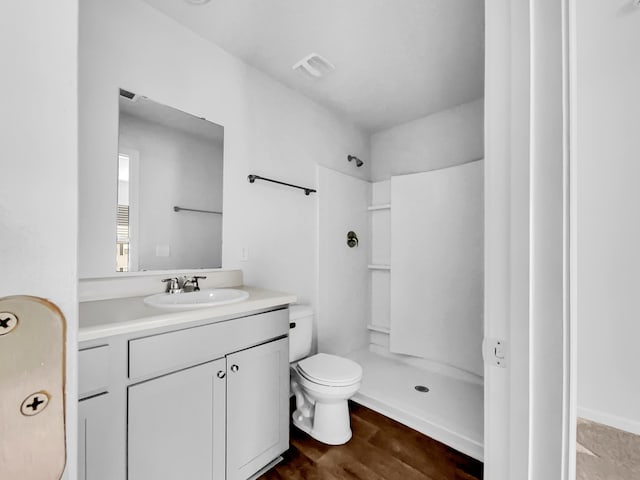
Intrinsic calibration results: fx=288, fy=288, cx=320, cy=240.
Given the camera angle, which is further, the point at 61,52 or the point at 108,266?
the point at 108,266

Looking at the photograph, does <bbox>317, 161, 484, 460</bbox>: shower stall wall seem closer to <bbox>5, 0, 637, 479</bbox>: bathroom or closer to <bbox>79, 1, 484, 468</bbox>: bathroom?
<bbox>79, 1, 484, 468</bbox>: bathroom

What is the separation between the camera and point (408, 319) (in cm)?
272

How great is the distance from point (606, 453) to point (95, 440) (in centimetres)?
248

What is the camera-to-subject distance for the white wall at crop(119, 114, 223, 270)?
5.04 ft

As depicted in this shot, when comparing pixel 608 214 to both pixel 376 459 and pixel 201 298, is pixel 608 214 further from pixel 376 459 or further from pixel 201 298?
pixel 201 298

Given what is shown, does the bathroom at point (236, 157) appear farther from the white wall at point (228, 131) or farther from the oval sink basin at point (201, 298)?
the oval sink basin at point (201, 298)

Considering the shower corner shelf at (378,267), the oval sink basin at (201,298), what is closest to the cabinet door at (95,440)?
the oval sink basin at (201,298)

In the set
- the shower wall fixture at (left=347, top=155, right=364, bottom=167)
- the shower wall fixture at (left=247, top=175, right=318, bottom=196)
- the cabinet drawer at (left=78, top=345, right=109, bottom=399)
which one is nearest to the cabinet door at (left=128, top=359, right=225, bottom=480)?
the cabinet drawer at (left=78, top=345, right=109, bottom=399)

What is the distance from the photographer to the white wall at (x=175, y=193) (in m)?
1.54

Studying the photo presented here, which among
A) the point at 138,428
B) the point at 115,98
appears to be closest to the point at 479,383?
the point at 138,428

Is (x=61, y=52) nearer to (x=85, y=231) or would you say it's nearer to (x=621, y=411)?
(x=85, y=231)

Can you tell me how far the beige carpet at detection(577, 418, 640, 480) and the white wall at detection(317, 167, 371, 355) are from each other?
1.69 meters

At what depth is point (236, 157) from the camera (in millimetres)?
1926

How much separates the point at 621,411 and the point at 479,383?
811 mm
